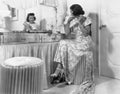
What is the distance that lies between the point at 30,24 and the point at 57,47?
0.58 metres

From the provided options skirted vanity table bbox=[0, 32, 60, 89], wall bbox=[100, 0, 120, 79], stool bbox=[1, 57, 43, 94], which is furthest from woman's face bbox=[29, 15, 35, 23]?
wall bbox=[100, 0, 120, 79]

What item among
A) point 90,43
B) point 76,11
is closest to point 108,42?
point 90,43

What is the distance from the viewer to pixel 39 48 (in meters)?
2.05

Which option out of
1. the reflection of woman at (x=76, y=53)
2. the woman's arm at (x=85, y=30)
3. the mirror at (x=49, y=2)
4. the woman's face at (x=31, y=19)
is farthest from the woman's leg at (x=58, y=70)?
the mirror at (x=49, y=2)

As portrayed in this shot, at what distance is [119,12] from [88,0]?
73 centimetres

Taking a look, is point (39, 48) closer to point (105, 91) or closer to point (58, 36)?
point (58, 36)

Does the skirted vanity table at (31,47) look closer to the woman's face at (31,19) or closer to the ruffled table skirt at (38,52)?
the ruffled table skirt at (38,52)

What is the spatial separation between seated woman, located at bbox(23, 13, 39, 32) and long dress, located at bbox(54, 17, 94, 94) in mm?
492

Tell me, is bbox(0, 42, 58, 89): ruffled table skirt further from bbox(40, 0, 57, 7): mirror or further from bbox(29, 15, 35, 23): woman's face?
bbox(40, 0, 57, 7): mirror

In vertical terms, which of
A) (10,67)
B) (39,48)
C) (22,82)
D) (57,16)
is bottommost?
(22,82)

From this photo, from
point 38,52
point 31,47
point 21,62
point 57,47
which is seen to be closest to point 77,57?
point 57,47

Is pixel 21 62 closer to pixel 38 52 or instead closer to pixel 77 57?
pixel 38 52

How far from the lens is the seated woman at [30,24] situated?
7.52 ft

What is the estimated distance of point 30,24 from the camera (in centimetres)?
236
